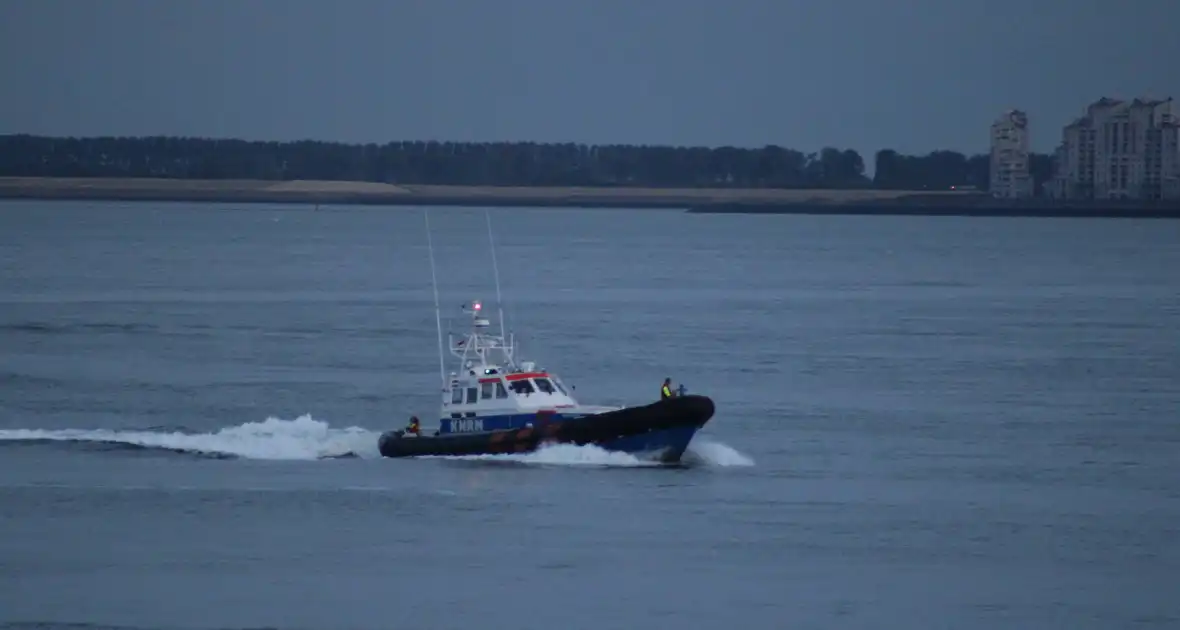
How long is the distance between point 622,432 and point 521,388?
6.55ft

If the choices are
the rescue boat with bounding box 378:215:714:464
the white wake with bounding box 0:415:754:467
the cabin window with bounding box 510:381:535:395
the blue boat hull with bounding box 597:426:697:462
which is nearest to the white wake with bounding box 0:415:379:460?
the white wake with bounding box 0:415:754:467

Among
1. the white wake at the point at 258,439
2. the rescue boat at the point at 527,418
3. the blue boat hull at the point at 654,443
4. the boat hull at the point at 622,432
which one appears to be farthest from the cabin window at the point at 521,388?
the white wake at the point at 258,439

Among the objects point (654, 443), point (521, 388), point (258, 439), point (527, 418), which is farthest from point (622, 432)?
point (258, 439)

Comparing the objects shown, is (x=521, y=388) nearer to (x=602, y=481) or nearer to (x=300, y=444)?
(x=602, y=481)

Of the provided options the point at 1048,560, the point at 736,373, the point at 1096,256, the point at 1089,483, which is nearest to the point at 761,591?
the point at 1048,560

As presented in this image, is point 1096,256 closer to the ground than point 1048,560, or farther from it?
closer to the ground

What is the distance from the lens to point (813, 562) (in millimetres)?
30125

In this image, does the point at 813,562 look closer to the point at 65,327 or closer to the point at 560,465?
the point at 560,465

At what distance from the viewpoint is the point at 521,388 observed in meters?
37.9

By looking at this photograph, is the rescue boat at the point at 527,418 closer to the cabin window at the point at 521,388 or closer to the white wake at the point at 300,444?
the cabin window at the point at 521,388

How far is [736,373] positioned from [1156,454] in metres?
17.9

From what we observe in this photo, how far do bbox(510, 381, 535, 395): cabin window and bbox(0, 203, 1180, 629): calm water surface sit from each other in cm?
116

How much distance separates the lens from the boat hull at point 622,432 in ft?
123

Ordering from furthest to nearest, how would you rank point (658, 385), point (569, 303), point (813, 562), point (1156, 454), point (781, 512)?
point (569, 303)
point (658, 385)
point (1156, 454)
point (781, 512)
point (813, 562)
